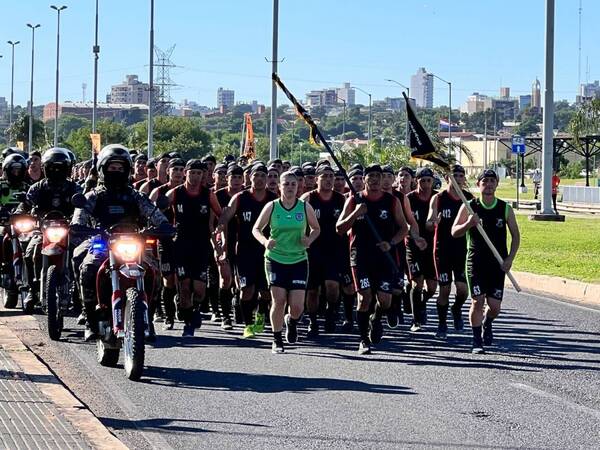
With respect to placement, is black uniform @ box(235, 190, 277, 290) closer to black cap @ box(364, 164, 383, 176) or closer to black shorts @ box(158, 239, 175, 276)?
black shorts @ box(158, 239, 175, 276)

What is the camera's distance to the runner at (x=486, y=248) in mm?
12789

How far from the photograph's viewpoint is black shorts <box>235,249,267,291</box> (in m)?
14.2

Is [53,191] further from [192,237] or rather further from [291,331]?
[291,331]

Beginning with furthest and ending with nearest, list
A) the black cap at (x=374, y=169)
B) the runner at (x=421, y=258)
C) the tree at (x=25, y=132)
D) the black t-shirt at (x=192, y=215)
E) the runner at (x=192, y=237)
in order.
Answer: the tree at (x=25, y=132) → the runner at (x=421, y=258) → the black t-shirt at (x=192, y=215) → the runner at (x=192, y=237) → the black cap at (x=374, y=169)

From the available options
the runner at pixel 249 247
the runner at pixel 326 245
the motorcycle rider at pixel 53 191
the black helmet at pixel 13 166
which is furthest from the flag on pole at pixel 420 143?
the black helmet at pixel 13 166

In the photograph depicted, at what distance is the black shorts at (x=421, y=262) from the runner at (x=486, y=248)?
2.45 meters

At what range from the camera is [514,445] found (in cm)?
827

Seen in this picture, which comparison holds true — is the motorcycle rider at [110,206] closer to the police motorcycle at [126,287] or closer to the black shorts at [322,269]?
the police motorcycle at [126,287]

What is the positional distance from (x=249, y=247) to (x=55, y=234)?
2.05 m

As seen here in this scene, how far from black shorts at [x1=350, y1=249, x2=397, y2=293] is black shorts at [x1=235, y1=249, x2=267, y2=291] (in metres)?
1.49

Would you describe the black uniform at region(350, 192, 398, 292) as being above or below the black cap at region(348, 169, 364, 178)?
below

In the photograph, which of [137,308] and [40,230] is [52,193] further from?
[137,308]

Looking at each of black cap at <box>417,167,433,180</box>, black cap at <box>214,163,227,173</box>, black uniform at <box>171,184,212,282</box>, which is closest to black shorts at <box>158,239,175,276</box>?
black uniform at <box>171,184,212,282</box>

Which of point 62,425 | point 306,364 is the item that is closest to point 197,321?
point 306,364
